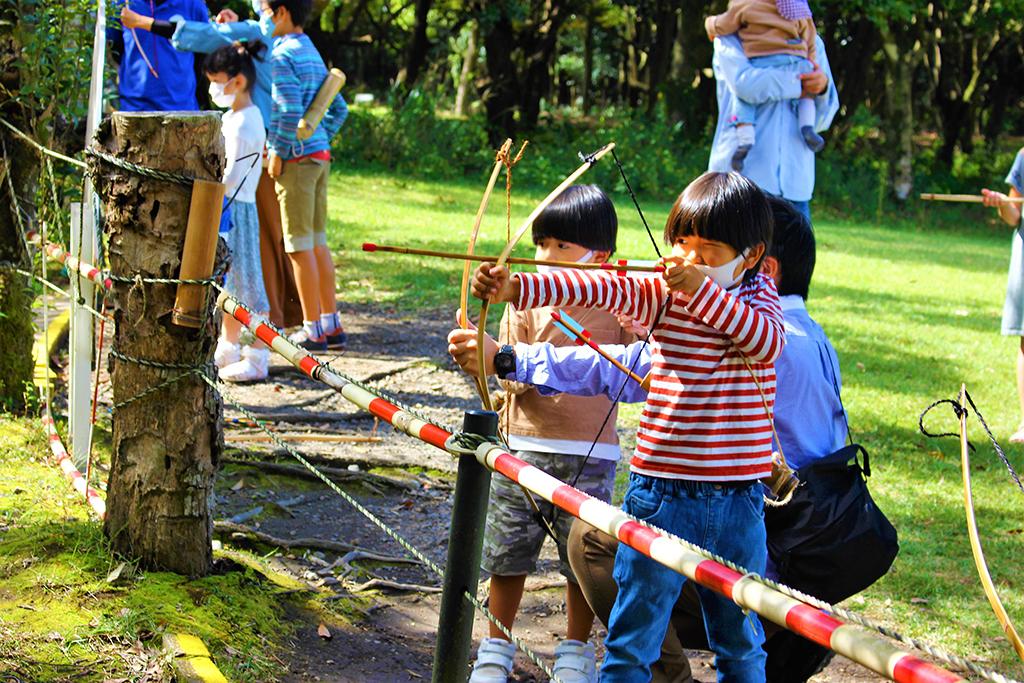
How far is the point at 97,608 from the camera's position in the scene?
336 cm

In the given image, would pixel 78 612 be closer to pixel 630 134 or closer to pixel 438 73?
pixel 630 134

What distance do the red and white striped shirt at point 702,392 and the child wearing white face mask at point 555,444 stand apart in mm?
634

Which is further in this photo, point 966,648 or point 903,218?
point 903,218

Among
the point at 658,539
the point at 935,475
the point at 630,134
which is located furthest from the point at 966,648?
the point at 630,134

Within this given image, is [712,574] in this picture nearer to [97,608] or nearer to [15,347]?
[97,608]

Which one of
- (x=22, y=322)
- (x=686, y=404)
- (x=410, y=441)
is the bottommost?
(x=410, y=441)

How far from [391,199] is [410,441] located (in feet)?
31.6

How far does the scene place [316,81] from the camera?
22.9ft

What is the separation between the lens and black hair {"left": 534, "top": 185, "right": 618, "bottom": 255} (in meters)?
3.49

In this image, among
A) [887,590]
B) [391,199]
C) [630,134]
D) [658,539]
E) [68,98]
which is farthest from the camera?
[630,134]

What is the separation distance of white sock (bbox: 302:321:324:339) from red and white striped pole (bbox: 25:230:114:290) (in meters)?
2.23

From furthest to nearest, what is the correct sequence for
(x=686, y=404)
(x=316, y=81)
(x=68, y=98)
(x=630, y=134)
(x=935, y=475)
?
(x=630, y=134) < (x=316, y=81) < (x=935, y=475) < (x=68, y=98) < (x=686, y=404)

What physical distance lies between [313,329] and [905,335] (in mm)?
4507

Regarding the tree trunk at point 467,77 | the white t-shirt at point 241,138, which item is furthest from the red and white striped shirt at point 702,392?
the tree trunk at point 467,77
